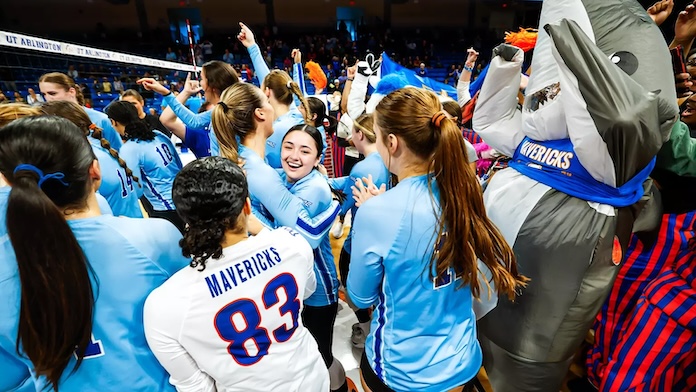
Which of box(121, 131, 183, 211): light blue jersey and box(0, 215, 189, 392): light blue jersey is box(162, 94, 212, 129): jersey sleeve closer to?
box(121, 131, 183, 211): light blue jersey

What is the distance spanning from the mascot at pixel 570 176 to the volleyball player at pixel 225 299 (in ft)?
3.01

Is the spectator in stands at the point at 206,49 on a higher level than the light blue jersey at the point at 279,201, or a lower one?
higher

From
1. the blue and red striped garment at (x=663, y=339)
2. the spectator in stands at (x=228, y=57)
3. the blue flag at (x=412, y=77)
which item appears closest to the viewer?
the blue and red striped garment at (x=663, y=339)

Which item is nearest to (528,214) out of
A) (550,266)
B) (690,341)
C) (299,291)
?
(550,266)

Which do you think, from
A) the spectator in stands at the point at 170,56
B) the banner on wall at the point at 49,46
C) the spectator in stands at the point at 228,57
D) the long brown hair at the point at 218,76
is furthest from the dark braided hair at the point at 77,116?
the spectator in stands at the point at 170,56

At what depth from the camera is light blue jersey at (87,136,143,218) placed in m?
2.18

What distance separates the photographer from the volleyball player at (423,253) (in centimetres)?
120

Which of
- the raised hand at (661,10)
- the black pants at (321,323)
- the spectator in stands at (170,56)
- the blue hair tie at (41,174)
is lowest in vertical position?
the black pants at (321,323)

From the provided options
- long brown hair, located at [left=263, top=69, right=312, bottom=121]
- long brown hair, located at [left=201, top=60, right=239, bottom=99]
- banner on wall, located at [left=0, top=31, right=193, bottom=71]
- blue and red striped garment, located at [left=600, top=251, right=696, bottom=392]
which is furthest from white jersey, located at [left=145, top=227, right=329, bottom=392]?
banner on wall, located at [left=0, top=31, right=193, bottom=71]

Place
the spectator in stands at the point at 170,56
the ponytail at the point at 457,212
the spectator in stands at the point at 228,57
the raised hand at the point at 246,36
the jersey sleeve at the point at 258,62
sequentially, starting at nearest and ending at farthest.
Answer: the ponytail at the point at 457,212 → the raised hand at the point at 246,36 → the jersey sleeve at the point at 258,62 → the spectator in stands at the point at 170,56 → the spectator in stands at the point at 228,57

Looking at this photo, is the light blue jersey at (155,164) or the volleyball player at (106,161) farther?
the light blue jersey at (155,164)

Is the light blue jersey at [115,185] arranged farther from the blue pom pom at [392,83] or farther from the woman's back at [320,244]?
the blue pom pom at [392,83]

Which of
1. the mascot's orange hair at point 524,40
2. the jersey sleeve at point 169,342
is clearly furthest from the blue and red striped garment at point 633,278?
the jersey sleeve at point 169,342

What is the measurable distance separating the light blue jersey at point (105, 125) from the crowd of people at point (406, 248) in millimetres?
1118
